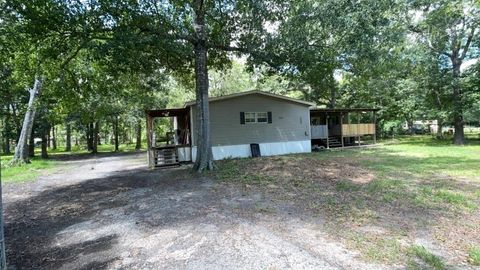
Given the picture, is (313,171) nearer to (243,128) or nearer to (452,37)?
(243,128)

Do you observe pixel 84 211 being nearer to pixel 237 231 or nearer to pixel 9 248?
pixel 9 248

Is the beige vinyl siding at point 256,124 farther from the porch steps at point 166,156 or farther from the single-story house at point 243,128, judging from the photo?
the porch steps at point 166,156

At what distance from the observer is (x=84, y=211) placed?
607 centimetres

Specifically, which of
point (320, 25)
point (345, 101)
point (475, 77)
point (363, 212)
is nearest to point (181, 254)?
point (363, 212)

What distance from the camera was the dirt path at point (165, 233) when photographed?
355cm

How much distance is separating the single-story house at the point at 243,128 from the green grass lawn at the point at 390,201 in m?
3.47

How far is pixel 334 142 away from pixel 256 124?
25.2 feet

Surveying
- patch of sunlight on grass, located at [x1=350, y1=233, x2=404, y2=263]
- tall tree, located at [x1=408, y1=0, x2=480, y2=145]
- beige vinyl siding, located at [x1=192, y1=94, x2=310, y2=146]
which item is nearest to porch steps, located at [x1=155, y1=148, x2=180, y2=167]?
beige vinyl siding, located at [x1=192, y1=94, x2=310, y2=146]

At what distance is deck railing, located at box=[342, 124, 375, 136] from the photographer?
19828 mm

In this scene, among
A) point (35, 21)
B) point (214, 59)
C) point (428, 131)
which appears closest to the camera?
point (35, 21)

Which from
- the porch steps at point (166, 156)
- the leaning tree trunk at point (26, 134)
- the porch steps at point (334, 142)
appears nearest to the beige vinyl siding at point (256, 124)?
the porch steps at point (166, 156)

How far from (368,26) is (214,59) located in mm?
6561

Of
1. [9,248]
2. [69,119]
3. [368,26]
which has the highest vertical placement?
[368,26]

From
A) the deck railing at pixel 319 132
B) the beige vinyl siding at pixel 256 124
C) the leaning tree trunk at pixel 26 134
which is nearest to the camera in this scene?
the beige vinyl siding at pixel 256 124
